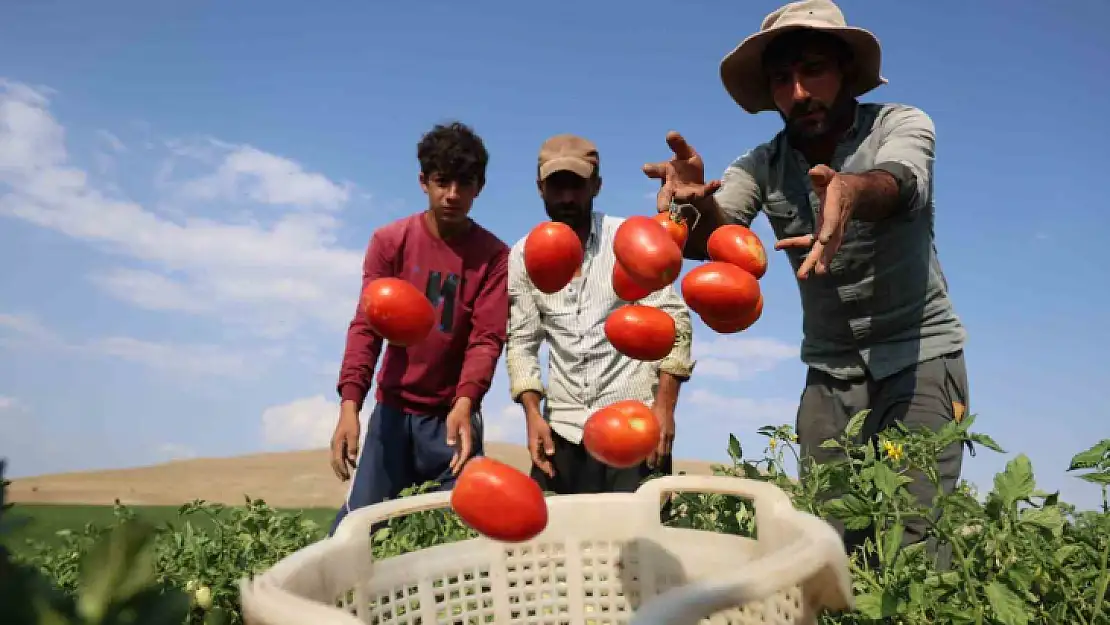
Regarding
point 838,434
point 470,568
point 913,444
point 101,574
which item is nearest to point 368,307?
point 470,568

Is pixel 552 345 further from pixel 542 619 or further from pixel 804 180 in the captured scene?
pixel 542 619

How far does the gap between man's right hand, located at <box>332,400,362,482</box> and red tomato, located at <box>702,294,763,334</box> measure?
1850 millimetres

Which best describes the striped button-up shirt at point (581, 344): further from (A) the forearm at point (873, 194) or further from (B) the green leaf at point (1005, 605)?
(B) the green leaf at point (1005, 605)

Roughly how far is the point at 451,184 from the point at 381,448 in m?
1.19

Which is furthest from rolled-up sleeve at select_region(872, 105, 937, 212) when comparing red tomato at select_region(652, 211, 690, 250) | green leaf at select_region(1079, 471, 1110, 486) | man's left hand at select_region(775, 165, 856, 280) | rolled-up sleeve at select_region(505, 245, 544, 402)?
rolled-up sleeve at select_region(505, 245, 544, 402)

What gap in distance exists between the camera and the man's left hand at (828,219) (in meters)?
1.94

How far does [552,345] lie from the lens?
3.40 metres

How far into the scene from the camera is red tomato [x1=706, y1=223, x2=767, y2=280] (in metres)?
2.14

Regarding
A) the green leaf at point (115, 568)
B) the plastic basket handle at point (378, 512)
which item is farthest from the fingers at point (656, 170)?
the green leaf at point (115, 568)

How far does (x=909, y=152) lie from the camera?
98.7 inches

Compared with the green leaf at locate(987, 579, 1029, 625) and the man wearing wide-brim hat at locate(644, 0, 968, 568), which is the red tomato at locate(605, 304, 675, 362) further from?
the green leaf at locate(987, 579, 1029, 625)

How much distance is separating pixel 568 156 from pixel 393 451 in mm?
1488

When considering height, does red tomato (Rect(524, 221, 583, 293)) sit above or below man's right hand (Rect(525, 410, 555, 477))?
above

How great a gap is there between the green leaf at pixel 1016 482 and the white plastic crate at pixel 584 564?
475 mm
